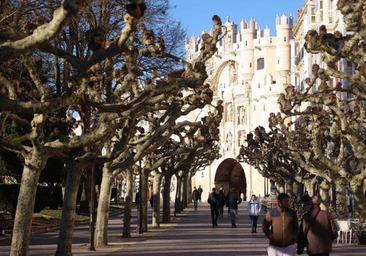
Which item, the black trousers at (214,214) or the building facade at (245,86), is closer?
the black trousers at (214,214)

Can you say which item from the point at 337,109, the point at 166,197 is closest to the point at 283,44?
the point at 166,197

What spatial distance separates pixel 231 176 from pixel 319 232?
99875 mm

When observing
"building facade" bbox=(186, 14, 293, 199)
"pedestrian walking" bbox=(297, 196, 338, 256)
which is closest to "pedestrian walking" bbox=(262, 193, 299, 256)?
"pedestrian walking" bbox=(297, 196, 338, 256)

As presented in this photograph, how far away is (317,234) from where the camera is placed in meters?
11.9

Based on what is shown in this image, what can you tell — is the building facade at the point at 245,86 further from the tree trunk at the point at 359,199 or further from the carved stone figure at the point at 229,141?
the tree trunk at the point at 359,199

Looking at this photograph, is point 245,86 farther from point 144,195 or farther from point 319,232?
point 319,232

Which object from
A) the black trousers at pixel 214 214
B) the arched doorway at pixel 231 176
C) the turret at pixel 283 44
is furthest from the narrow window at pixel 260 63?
the black trousers at pixel 214 214

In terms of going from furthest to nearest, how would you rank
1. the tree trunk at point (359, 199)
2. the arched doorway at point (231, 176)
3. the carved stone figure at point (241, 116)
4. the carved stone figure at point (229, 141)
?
1. the arched doorway at point (231, 176)
2. the carved stone figure at point (229, 141)
3. the carved stone figure at point (241, 116)
4. the tree trunk at point (359, 199)

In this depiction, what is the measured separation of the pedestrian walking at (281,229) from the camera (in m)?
11.7

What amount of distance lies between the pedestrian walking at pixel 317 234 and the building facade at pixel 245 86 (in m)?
82.9

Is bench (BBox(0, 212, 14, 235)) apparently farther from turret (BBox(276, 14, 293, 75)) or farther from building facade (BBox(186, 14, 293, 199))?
turret (BBox(276, 14, 293, 75))

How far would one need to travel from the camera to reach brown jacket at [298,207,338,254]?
11836 mm

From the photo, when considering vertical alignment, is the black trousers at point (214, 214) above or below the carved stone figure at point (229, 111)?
below

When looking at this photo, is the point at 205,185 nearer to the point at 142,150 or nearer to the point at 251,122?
the point at 251,122
